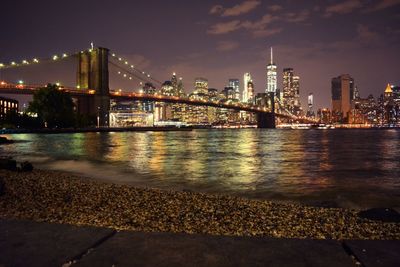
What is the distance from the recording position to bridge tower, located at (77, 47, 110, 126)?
305 ft

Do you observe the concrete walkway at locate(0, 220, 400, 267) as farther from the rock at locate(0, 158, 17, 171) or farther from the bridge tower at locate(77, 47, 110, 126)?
the bridge tower at locate(77, 47, 110, 126)

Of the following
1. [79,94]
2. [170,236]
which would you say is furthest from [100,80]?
[170,236]

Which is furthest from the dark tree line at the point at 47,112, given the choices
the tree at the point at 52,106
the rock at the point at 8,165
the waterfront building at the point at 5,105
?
the rock at the point at 8,165

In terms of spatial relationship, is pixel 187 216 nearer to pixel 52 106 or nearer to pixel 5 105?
pixel 52 106

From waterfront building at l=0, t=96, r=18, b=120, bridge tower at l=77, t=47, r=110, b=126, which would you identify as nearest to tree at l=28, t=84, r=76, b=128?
bridge tower at l=77, t=47, r=110, b=126

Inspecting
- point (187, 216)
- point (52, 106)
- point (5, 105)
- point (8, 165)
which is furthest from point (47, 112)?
point (187, 216)

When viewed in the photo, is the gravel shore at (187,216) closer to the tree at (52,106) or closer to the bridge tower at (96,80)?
the tree at (52,106)

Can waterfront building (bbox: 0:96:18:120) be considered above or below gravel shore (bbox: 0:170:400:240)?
above

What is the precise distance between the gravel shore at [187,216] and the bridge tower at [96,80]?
291ft

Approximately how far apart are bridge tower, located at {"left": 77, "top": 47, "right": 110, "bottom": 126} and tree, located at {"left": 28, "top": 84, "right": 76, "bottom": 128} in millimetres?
9553

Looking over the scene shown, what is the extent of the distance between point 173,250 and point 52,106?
86.1 m

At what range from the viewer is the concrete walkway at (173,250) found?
2.58 m

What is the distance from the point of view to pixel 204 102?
10675 centimetres

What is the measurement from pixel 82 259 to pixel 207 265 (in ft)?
2.99
